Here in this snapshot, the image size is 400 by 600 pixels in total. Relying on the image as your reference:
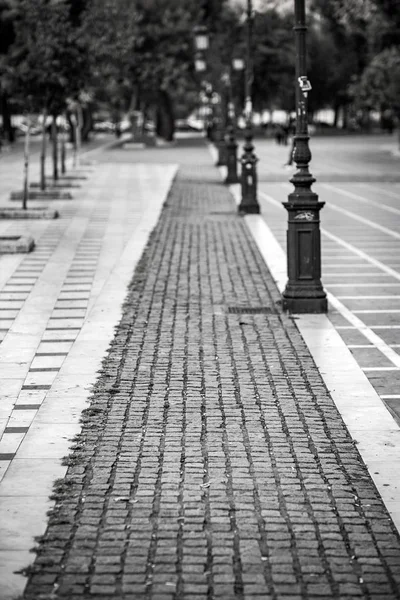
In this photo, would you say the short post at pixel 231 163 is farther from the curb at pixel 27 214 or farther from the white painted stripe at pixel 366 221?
the curb at pixel 27 214

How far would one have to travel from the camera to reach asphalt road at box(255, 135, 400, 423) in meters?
11.2

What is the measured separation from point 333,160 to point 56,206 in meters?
28.7

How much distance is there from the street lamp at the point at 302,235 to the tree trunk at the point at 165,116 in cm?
6790

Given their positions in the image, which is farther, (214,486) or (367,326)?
(367,326)

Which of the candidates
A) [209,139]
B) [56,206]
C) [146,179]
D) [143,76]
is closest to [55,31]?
[56,206]

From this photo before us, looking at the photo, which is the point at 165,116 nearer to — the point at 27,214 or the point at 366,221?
the point at 27,214

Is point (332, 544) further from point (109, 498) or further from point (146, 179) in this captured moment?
point (146, 179)

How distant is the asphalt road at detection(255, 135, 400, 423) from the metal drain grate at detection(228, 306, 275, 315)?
0.67m

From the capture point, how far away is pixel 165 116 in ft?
282

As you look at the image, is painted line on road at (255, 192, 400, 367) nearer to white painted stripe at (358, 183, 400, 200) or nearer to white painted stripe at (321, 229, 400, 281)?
white painted stripe at (321, 229, 400, 281)

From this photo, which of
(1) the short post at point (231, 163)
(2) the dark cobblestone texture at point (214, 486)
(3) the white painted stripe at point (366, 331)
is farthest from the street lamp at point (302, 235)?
(1) the short post at point (231, 163)

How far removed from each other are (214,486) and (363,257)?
464 inches

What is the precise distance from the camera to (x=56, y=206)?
28.0 meters

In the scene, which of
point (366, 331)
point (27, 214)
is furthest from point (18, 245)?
point (366, 331)
